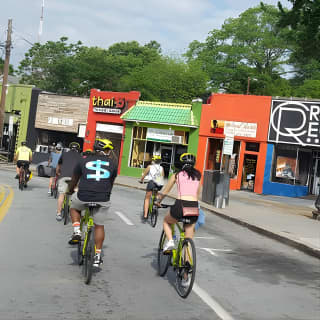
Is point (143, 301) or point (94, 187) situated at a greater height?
point (94, 187)

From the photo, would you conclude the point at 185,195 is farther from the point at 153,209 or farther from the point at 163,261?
the point at 153,209

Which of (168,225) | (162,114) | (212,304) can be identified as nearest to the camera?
(212,304)

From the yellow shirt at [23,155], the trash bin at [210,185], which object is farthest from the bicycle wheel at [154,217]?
the yellow shirt at [23,155]

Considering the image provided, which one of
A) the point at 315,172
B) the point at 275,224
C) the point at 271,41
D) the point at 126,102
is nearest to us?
the point at 275,224

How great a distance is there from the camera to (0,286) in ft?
19.6

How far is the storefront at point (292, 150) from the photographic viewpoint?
29.4 m

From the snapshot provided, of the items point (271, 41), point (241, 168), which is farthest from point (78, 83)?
point (241, 168)

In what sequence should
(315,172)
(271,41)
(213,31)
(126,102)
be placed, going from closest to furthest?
1. (315,172)
2. (126,102)
3. (271,41)
4. (213,31)

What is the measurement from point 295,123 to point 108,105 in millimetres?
13526

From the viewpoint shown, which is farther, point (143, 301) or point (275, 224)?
point (275, 224)

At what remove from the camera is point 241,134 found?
31109 millimetres

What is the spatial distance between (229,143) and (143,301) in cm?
1297

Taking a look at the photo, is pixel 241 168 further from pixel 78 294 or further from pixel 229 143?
pixel 78 294

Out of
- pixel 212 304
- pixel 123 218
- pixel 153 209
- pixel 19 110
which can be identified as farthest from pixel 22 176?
pixel 19 110
